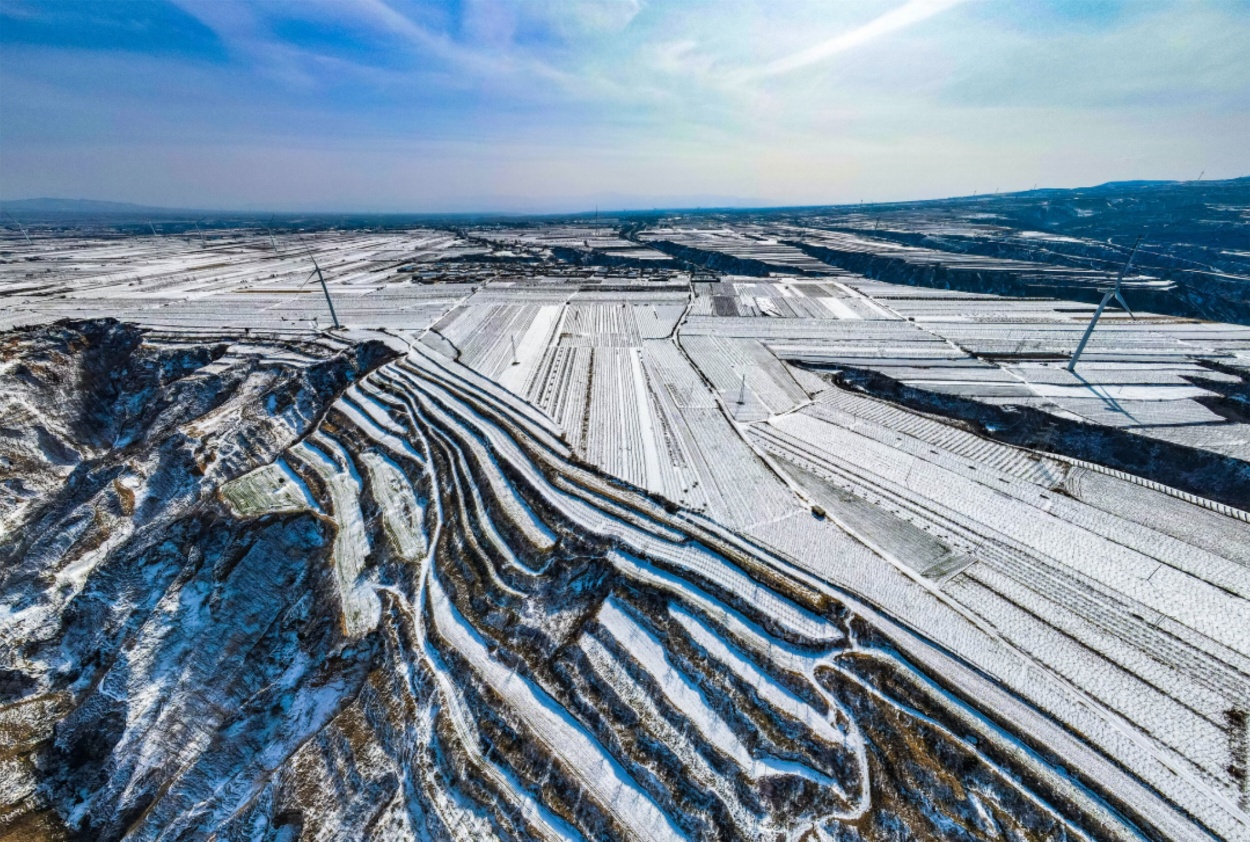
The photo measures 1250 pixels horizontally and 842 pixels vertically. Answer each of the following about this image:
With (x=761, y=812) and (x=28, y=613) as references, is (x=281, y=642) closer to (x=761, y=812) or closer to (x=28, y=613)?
(x=28, y=613)

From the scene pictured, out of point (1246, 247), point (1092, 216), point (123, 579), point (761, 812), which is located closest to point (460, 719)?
point (761, 812)

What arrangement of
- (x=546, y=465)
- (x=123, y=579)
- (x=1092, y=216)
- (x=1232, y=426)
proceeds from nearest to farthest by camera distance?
(x=123, y=579), (x=546, y=465), (x=1232, y=426), (x=1092, y=216)

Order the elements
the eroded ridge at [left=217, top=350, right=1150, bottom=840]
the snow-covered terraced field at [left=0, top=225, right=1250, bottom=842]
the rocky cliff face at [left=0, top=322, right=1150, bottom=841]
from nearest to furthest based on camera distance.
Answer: the eroded ridge at [left=217, top=350, right=1150, bottom=840], the rocky cliff face at [left=0, top=322, right=1150, bottom=841], the snow-covered terraced field at [left=0, top=225, right=1250, bottom=842]

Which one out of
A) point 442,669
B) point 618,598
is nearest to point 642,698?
point 618,598

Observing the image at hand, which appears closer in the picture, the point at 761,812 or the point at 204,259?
the point at 761,812

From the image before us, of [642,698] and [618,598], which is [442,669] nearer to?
[618,598]

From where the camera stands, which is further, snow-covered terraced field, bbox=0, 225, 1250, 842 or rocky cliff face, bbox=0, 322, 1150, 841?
snow-covered terraced field, bbox=0, 225, 1250, 842

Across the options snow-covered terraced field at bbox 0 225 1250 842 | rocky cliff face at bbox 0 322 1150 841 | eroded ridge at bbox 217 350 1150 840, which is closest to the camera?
eroded ridge at bbox 217 350 1150 840

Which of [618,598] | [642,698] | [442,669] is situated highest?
[618,598]
